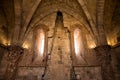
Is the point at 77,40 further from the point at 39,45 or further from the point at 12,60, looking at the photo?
the point at 12,60

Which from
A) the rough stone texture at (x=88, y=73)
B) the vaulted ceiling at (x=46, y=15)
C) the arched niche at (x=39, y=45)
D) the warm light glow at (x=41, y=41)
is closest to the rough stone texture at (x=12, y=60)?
the vaulted ceiling at (x=46, y=15)

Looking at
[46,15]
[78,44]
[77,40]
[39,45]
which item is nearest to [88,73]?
[78,44]

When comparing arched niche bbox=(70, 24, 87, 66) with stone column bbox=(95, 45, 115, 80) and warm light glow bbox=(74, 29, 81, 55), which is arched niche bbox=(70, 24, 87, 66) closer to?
warm light glow bbox=(74, 29, 81, 55)

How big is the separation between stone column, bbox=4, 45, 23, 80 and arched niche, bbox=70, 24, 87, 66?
3.24 metres

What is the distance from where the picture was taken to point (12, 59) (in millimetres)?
8273

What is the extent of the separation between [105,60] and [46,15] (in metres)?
5.08

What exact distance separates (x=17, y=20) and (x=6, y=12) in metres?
1.30

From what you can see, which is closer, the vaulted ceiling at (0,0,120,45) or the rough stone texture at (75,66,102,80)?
the rough stone texture at (75,66,102,80)

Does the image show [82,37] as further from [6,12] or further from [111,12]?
[6,12]

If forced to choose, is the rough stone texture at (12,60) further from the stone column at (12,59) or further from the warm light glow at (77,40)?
the warm light glow at (77,40)

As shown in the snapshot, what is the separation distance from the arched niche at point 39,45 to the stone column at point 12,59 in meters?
0.98

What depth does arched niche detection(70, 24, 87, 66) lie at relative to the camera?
29.0ft

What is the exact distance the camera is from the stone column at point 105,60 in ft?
25.4

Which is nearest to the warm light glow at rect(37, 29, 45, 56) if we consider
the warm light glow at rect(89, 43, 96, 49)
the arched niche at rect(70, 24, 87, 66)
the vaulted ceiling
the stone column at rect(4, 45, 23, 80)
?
the vaulted ceiling
